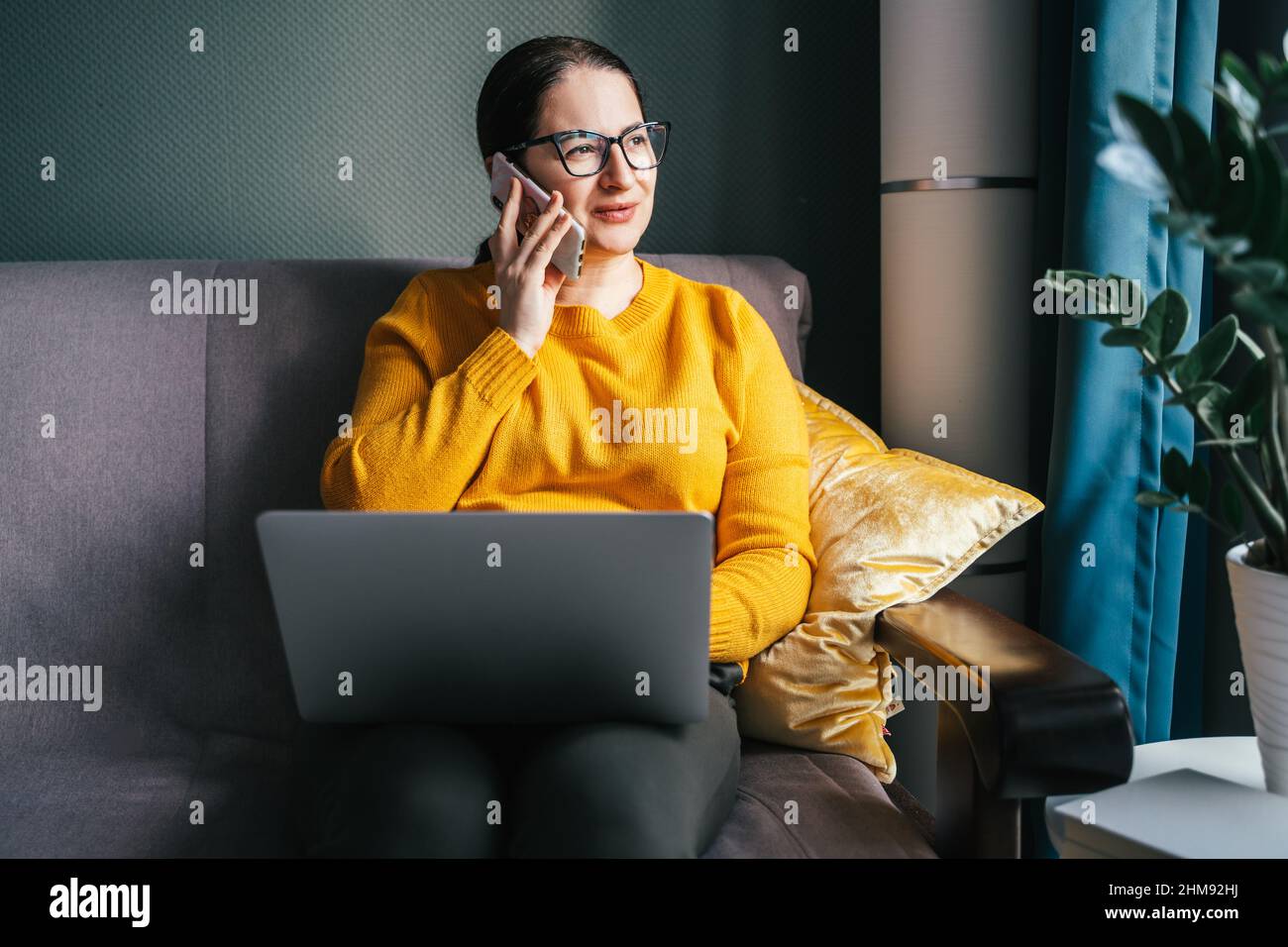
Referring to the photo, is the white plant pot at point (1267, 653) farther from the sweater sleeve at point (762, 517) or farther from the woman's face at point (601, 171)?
the woman's face at point (601, 171)

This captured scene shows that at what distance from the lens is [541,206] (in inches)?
52.0

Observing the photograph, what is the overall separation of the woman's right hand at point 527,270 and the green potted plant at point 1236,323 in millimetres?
582

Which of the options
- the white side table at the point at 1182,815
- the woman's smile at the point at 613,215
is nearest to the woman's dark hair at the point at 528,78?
the woman's smile at the point at 613,215

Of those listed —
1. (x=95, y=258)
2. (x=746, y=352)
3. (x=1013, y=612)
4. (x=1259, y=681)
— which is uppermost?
(x=95, y=258)

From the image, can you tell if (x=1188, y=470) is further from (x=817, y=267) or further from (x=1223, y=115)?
(x=817, y=267)

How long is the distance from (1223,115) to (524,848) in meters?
1.24

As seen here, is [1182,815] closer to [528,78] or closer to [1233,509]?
[1233,509]

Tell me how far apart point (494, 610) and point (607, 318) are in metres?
0.58

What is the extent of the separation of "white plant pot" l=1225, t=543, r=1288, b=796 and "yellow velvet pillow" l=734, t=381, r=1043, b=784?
35 centimetres

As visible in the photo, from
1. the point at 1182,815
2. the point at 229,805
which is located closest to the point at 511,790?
the point at 229,805

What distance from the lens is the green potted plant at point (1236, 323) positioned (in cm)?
75

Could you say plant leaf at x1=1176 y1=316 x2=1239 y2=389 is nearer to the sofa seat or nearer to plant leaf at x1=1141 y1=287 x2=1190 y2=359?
plant leaf at x1=1141 y1=287 x2=1190 y2=359
